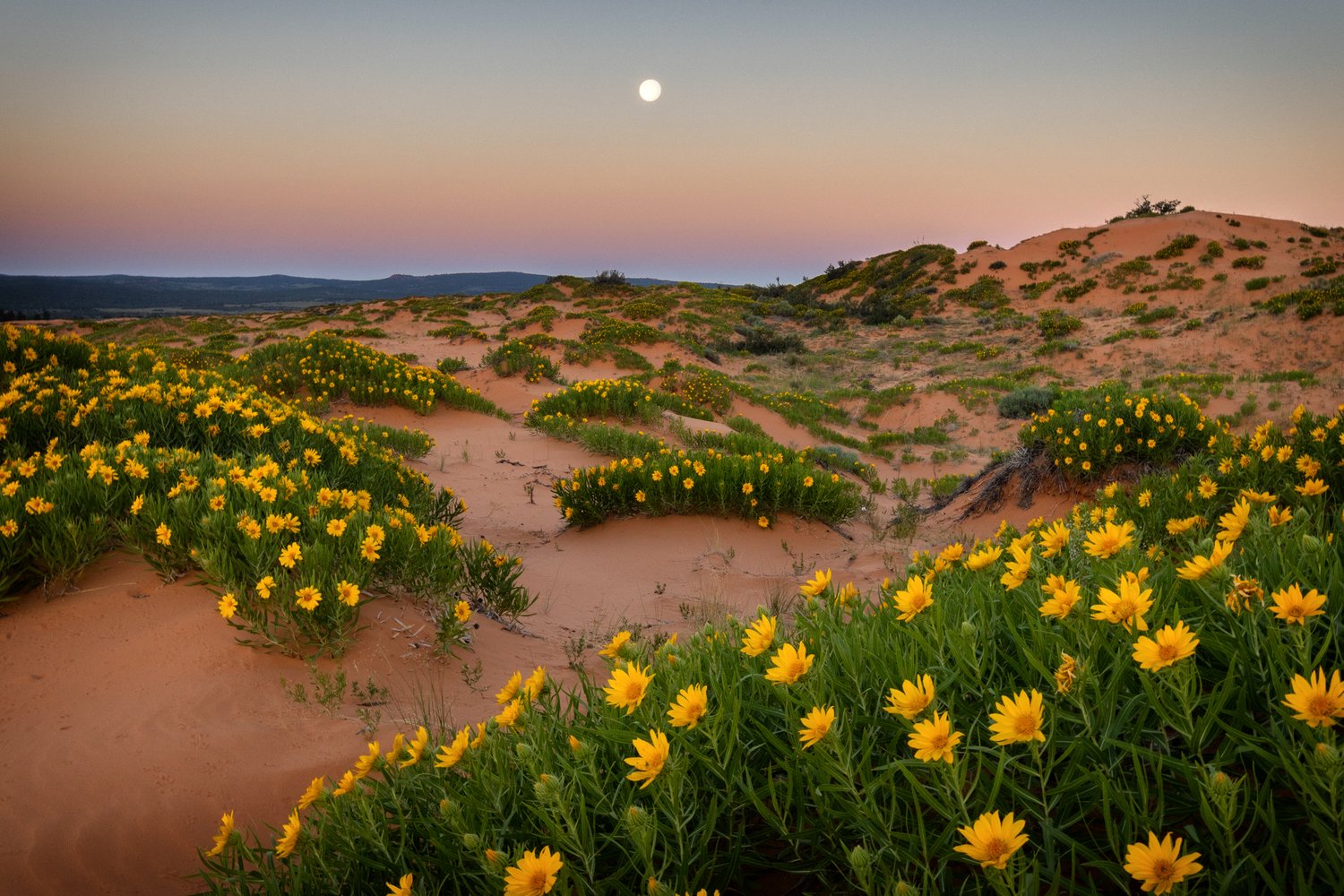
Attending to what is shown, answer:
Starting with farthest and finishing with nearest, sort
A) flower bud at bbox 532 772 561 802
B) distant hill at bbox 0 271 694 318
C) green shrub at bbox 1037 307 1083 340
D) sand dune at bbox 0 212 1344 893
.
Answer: distant hill at bbox 0 271 694 318, green shrub at bbox 1037 307 1083 340, sand dune at bbox 0 212 1344 893, flower bud at bbox 532 772 561 802

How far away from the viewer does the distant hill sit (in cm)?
9725

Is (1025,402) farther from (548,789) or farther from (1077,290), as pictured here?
(1077,290)

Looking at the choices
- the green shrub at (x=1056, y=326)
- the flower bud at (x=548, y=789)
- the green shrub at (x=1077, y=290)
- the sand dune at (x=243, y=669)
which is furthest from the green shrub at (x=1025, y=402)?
the green shrub at (x=1077, y=290)

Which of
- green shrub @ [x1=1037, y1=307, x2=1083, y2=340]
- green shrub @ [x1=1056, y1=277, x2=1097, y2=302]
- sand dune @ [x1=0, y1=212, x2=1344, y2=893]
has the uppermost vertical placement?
green shrub @ [x1=1056, y1=277, x2=1097, y2=302]

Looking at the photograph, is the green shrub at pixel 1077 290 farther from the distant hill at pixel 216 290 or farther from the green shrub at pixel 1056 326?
the distant hill at pixel 216 290

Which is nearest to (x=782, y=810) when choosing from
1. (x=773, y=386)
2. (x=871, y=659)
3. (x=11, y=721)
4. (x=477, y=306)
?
(x=871, y=659)

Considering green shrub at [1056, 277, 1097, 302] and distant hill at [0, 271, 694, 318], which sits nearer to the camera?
green shrub at [1056, 277, 1097, 302]

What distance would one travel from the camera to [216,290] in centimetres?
15738

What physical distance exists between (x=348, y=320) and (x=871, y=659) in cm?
3721

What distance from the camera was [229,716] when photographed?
267 cm

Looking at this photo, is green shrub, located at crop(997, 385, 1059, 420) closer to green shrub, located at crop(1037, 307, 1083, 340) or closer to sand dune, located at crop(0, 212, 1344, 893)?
sand dune, located at crop(0, 212, 1344, 893)

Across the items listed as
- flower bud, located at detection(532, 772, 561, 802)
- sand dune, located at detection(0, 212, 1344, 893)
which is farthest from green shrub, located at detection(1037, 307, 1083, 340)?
flower bud, located at detection(532, 772, 561, 802)

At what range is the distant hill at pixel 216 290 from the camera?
97.2 meters

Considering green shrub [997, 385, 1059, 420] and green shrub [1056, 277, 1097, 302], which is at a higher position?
green shrub [1056, 277, 1097, 302]
